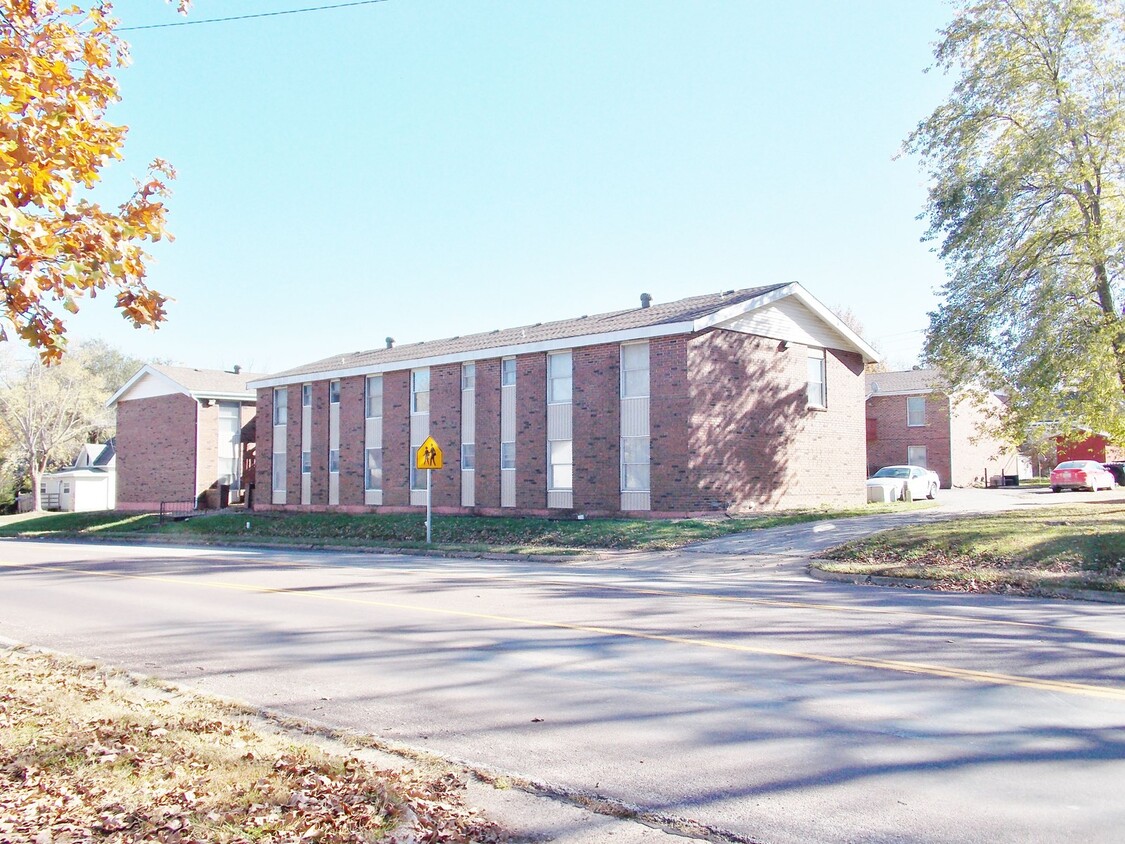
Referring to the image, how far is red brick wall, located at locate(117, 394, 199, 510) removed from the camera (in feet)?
138

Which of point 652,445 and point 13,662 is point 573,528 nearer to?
point 652,445

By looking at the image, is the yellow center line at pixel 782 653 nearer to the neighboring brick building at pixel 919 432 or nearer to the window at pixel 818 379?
the window at pixel 818 379

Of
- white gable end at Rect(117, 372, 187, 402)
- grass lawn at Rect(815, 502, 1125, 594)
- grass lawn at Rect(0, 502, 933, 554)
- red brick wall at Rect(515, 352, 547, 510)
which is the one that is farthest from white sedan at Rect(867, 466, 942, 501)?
white gable end at Rect(117, 372, 187, 402)

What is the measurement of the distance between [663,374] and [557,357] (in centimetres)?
431

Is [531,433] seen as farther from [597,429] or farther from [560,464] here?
[597,429]

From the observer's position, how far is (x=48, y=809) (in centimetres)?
468

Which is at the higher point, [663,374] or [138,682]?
[663,374]

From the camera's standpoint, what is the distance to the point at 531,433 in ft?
94.2

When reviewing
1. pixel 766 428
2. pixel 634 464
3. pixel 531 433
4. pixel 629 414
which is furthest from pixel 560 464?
pixel 766 428

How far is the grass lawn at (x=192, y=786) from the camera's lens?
4441 mm

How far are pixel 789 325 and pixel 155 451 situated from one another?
3122 cm

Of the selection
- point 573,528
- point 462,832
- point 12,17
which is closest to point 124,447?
point 573,528

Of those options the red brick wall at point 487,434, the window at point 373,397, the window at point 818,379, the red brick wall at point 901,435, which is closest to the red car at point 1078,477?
the red brick wall at point 901,435

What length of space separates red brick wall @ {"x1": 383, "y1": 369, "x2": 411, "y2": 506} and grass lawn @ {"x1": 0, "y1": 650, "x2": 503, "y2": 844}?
26.4 m
